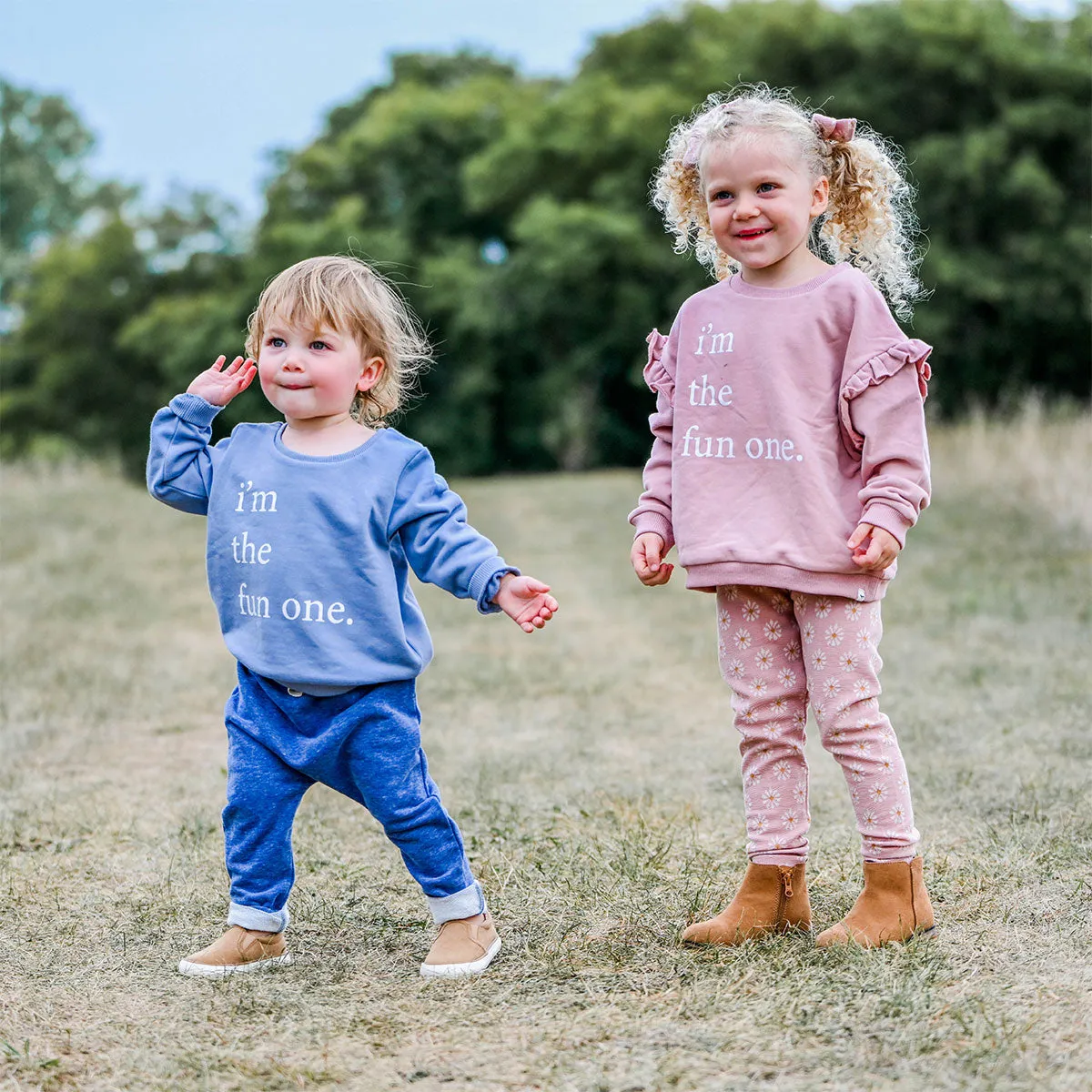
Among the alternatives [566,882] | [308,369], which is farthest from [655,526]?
[566,882]

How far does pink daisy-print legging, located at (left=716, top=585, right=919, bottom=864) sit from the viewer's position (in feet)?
9.35

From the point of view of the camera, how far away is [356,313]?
290 centimetres

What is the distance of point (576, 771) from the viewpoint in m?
4.63

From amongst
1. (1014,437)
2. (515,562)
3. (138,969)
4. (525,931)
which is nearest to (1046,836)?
(525,931)

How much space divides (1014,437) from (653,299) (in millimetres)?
13204

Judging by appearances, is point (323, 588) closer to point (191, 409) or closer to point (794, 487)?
point (191, 409)

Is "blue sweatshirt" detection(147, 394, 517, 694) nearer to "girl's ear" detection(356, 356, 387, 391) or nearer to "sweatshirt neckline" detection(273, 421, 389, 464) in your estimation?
"sweatshirt neckline" detection(273, 421, 389, 464)

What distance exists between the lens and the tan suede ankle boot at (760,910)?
2.90m

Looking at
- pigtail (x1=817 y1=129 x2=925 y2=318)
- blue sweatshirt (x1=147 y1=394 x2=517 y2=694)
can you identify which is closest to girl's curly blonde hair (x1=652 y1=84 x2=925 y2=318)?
pigtail (x1=817 y1=129 x2=925 y2=318)

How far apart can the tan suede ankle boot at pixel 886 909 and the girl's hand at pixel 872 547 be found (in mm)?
620

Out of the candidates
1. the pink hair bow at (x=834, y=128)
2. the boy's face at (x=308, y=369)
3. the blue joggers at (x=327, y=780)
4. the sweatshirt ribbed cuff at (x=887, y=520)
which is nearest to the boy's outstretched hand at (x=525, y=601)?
the blue joggers at (x=327, y=780)

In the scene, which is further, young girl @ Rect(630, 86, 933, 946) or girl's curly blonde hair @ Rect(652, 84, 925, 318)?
girl's curly blonde hair @ Rect(652, 84, 925, 318)

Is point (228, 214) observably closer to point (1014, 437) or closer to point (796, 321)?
point (1014, 437)

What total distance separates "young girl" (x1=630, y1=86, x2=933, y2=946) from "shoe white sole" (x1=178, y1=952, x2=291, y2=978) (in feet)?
2.86
